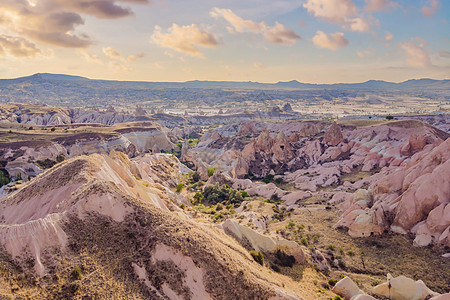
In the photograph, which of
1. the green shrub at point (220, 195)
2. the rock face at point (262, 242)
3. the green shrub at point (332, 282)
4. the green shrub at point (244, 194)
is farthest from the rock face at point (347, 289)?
the green shrub at point (244, 194)

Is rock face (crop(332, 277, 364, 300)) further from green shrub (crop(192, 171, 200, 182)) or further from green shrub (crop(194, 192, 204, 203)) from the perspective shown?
green shrub (crop(192, 171, 200, 182))

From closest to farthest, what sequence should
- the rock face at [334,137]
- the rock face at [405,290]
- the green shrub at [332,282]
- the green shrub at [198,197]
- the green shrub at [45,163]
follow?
the rock face at [405,290]
the green shrub at [332,282]
the green shrub at [198,197]
the green shrub at [45,163]
the rock face at [334,137]

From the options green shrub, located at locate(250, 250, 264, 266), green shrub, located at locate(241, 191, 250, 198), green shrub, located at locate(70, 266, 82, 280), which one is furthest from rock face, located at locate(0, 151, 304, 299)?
green shrub, located at locate(241, 191, 250, 198)

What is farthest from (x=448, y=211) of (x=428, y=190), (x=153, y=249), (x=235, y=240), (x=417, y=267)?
(x=153, y=249)

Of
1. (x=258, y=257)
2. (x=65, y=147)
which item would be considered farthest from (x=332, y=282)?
(x=65, y=147)

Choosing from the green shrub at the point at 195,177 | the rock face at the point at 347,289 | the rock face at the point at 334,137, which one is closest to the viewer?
the rock face at the point at 347,289

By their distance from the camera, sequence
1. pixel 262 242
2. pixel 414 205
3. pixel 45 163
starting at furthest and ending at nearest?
pixel 45 163 < pixel 414 205 < pixel 262 242

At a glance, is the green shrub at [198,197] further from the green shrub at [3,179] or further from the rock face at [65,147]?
the rock face at [65,147]

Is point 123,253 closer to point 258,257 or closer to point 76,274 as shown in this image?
point 76,274

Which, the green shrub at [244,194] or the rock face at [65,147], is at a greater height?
the rock face at [65,147]
